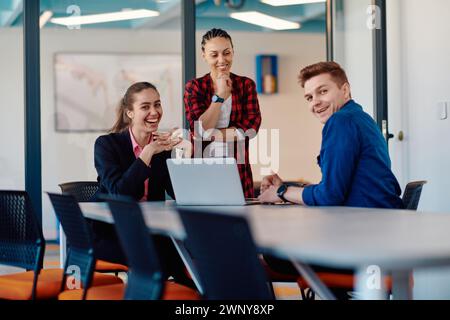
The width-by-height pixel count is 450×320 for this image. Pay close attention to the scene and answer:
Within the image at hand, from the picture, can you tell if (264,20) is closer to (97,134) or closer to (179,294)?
(97,134)

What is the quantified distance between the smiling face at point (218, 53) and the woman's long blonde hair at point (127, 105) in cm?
53

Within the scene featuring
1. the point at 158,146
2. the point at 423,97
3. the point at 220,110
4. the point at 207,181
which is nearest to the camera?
the point at 207,181

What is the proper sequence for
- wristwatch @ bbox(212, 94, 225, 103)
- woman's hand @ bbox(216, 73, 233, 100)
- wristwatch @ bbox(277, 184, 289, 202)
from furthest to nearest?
1. woman's hand @ bbox(216, 73, 233, 100)
2. wristwatch @ bbox(212, 94, 225, 103)
3. wristwatch @ bbox(277, 184, 289, 202)

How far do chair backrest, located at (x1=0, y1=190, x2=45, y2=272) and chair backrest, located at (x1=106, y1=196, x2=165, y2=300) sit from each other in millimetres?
1018

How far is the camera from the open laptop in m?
3.31

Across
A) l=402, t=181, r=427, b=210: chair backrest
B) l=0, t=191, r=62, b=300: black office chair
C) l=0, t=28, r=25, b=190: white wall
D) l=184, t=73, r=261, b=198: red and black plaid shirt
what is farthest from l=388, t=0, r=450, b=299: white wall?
l=0, t=28, r=25, b=190: white wall

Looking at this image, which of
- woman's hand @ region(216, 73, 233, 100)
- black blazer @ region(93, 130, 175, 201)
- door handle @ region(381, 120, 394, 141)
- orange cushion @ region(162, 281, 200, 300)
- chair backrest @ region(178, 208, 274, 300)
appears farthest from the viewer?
door handle @ region(381, 120, 394, 141)

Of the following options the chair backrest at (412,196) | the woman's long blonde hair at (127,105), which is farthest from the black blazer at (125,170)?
the chair backrest at (412,196)

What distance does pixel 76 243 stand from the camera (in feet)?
10.00

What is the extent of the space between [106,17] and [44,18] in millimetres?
468

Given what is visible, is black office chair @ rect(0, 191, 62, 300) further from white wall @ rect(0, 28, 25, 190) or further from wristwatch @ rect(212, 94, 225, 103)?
white wall @ rect(0, 28, 25, 190)

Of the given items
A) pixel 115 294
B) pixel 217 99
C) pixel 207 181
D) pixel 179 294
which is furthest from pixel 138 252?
pixel 217 99

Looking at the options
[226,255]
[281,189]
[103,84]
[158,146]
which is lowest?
[226,255]

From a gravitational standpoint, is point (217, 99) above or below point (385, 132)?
above
